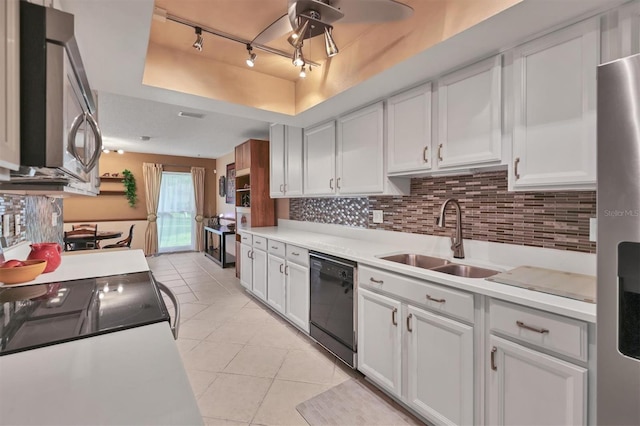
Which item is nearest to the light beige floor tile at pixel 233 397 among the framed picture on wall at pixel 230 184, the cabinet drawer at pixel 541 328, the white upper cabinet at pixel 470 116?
the cabinet drawer at pixel 541 328

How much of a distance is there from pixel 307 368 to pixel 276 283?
109 cm

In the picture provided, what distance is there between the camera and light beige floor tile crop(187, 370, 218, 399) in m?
2.07

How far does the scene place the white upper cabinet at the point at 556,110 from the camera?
1.34 m

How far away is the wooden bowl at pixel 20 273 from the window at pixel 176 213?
251 inches

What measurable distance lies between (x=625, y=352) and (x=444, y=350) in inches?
29.9

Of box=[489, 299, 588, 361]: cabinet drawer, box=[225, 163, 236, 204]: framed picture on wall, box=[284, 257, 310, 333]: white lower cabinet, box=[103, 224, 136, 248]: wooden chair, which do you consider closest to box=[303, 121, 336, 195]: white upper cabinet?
box=[284, 257, 310, 333]: white lower cabinet

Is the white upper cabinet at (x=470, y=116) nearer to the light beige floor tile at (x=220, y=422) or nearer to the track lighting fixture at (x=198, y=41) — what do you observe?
the track lighting fixture at (x=198, y=41)

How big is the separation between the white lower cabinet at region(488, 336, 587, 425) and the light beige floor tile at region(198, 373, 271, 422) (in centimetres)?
139

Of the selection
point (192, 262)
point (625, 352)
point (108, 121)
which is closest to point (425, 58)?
point (625, 352)

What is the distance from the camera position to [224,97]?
255cm

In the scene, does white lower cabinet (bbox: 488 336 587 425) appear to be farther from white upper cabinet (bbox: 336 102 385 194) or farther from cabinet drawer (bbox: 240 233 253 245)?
cabinet drawer (bbox: 240 233 253 245)

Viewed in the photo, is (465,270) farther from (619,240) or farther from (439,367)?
(619,240)

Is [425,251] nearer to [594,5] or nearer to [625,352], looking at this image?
[625,352]

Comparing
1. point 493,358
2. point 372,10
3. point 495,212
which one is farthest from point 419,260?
point 372,10
